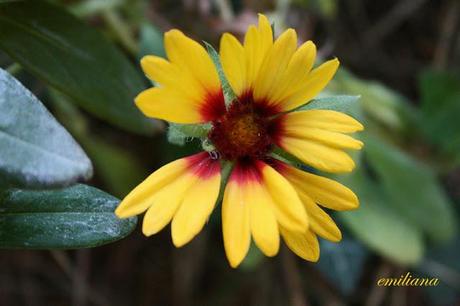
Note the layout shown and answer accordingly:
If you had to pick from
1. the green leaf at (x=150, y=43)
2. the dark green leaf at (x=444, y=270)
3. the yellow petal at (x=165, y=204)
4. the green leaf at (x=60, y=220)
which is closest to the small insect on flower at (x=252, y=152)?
the yellow petal at (x=165, y=204)

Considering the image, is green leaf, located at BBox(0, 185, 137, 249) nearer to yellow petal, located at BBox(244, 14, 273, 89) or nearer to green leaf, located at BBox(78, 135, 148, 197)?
yellow petal, located at BBox(244, 14, 273, 89)

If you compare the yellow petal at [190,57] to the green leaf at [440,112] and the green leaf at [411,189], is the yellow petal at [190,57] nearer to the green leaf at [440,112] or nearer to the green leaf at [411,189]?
the green leaf at [411,189]

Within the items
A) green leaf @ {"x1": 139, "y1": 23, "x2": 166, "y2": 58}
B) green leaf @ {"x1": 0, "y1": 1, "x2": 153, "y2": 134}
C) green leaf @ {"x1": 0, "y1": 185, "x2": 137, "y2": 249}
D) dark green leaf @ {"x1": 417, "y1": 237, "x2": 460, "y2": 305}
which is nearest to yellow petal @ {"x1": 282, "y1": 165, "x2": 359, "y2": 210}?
green leaf @ {"x1": 0, "y1": 185, "x2": 137, "y2": 249}

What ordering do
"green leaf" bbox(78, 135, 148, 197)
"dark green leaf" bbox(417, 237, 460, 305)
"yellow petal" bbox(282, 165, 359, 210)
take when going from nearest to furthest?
"yellow petal" bbox(282, 165, 359, 210), "green leaf" bbox(78, 135, 148, 197), "dark green leaf" bbox(417, 237, 460, 305)

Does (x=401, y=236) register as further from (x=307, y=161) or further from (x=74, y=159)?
(x=74, y=159)

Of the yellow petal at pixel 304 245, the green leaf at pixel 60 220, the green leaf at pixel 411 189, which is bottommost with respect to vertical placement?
the green leaf at pixel 60 220

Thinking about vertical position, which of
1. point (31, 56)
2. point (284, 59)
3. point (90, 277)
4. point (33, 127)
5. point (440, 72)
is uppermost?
point (440, 72)

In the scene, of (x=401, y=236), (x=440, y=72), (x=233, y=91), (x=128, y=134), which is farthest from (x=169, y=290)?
(x=233, y=91)
